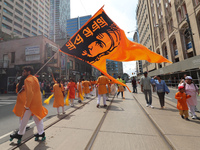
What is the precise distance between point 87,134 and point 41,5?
83.3 m

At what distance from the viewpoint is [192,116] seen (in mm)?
3783

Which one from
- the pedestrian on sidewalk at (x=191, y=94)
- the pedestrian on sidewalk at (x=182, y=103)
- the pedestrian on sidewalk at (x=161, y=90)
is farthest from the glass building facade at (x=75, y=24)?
the pedestrian on sidewalk at (x=182, y=103)

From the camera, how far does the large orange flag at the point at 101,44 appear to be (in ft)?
12.0

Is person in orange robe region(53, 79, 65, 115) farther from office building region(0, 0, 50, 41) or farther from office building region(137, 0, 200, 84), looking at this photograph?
office building region(0, 0, 50, 41)

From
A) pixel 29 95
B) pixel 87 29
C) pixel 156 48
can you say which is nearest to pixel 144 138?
pixel 29 95

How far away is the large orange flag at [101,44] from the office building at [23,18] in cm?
3748

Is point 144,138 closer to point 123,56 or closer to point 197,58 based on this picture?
point 123,56

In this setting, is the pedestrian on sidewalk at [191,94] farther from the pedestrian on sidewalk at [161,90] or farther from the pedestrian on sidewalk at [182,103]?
the pedestrian on sidewalk at [161,90]

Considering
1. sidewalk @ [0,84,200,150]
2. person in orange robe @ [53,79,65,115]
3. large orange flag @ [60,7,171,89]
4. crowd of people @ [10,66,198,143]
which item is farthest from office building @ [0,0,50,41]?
sidewalk @ [0,84,200,150]

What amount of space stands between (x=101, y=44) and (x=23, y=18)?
6357 centimetres

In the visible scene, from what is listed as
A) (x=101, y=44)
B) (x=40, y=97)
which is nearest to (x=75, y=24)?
(x=101, y=44)

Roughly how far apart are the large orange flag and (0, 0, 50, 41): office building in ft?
123

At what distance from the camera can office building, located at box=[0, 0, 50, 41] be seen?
39219mm

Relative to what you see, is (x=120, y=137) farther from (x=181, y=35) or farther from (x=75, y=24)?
(x=75, y=24)
